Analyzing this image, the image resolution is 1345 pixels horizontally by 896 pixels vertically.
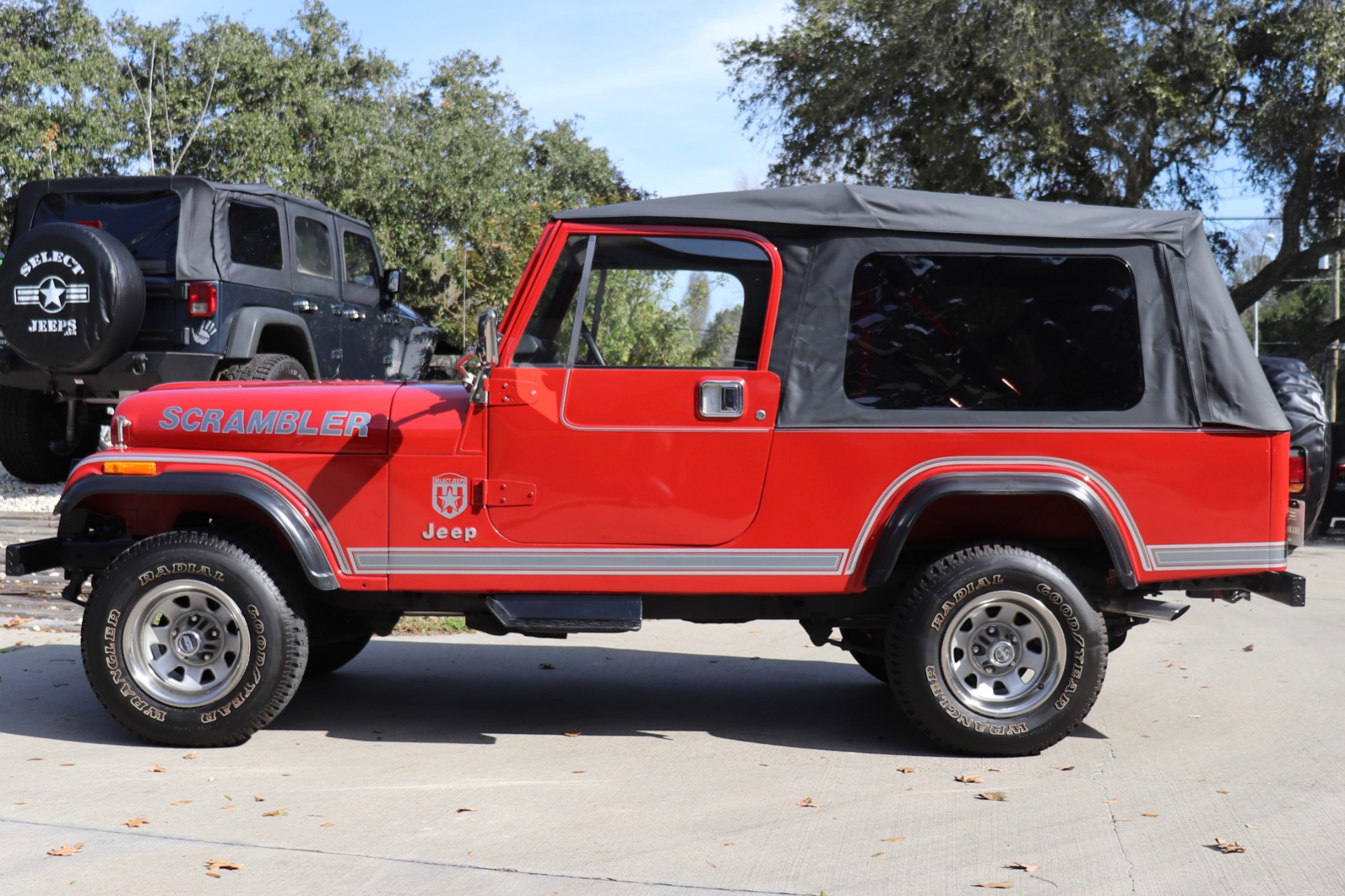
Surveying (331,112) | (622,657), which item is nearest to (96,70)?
(331,112)

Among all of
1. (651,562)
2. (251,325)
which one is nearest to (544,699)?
(651,562)

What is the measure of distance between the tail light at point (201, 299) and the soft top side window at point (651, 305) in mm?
5240

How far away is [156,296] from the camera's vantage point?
9352 mm

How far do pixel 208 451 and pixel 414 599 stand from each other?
1052 millimetres

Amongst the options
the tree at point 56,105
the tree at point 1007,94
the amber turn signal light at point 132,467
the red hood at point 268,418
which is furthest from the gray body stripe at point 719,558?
the tree at point 56,105

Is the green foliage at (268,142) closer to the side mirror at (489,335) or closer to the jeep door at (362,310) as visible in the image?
the jeep door at (362,310)

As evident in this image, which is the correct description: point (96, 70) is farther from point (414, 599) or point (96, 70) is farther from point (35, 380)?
point (414, 599)

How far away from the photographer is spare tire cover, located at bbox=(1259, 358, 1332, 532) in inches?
342

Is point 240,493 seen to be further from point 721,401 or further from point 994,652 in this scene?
point 994,652

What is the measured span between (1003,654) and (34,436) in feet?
30.5

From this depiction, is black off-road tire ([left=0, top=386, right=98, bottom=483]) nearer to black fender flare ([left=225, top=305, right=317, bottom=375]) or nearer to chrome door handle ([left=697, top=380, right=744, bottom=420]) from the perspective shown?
black fender flare ([left=225, top=305, right=317, bottom=375])

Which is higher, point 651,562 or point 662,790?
point 651,562

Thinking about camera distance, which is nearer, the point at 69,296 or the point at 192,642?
the point at 192,642

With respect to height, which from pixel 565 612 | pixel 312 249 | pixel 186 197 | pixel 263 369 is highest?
pixel 186 197
